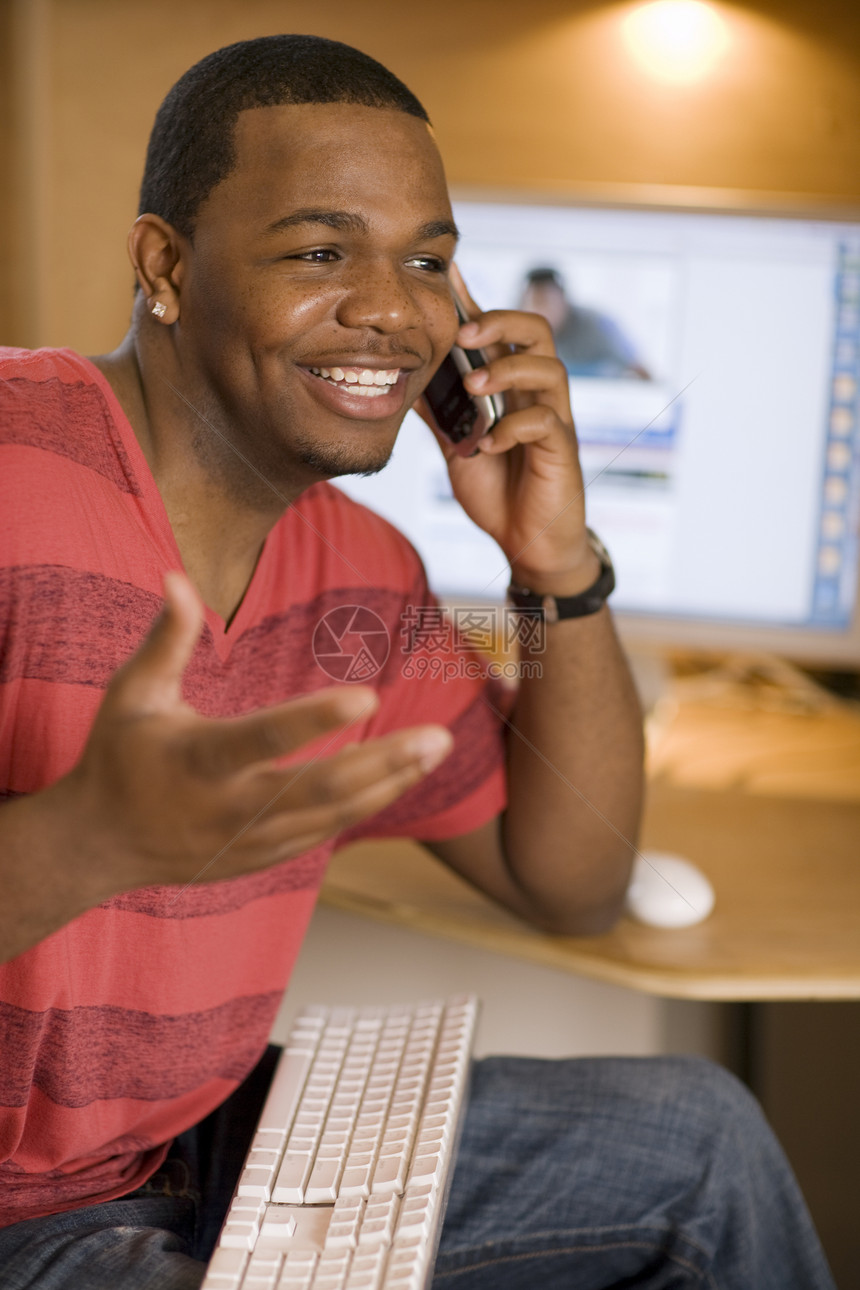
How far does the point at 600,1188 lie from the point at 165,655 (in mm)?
607

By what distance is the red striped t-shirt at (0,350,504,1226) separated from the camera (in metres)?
0.70

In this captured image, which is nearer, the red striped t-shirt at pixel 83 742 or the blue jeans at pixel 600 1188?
the red striped t-shirt at pixel 83 742

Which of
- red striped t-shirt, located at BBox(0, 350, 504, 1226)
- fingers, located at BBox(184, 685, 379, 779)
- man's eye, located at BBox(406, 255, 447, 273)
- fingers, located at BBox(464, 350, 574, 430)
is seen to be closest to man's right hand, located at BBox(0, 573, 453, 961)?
fingers, located at BBox(184, 685, 379, 779)

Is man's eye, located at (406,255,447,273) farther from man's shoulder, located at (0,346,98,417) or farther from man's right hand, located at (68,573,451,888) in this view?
man's right hand, located at (68,573,451,888)

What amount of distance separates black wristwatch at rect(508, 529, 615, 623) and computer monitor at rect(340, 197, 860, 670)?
0.98 ft

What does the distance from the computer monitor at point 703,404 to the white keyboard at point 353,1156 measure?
0.57 meters

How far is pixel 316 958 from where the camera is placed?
150cm

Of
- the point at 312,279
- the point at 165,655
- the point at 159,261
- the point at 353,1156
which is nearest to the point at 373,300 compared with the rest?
the point at 312,279

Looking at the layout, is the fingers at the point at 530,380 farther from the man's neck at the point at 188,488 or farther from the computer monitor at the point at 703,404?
the computer monitor at the point at 703,404

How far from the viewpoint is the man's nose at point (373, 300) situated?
0.75m

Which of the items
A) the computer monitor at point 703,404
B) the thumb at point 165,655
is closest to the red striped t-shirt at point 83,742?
the thumb at point 165,655

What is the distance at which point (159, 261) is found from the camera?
2.56ft

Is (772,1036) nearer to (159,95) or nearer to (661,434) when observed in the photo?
(661,434)

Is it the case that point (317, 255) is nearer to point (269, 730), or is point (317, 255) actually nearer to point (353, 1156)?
point (269, 730)
